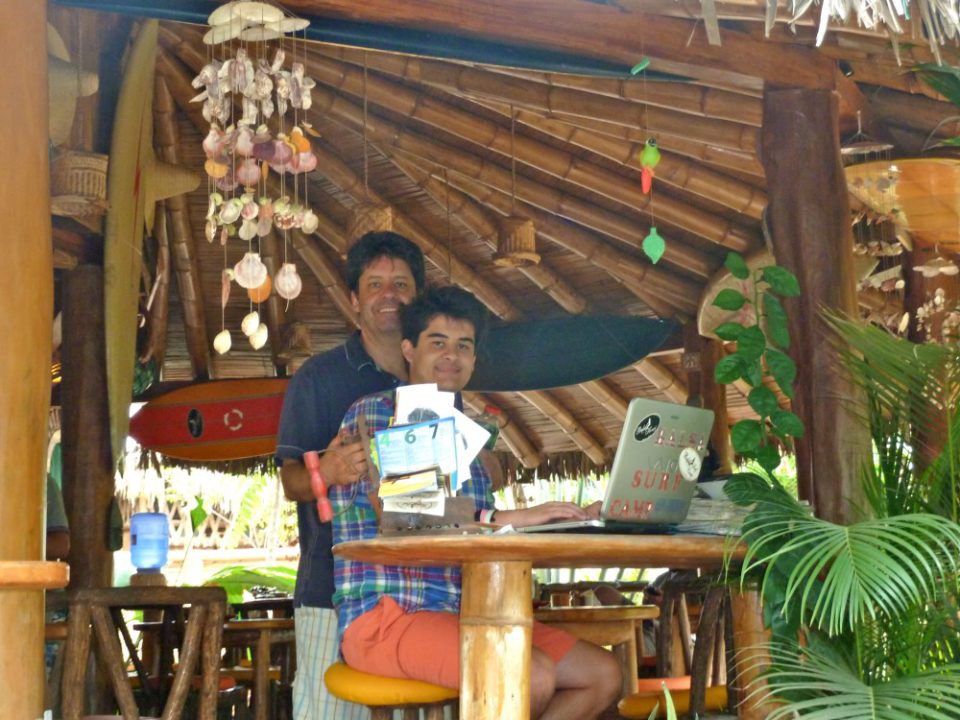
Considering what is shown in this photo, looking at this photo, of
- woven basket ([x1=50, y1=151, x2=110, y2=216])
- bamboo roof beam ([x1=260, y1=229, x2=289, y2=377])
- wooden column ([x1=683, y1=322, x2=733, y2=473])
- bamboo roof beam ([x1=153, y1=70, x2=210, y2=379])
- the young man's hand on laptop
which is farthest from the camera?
wooden column ([x1=683, y1=322, x2=733, y2=473])

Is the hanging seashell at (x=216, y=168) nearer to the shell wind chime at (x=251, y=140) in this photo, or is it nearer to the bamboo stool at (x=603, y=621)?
the shell wind chime at (x=251, y=140)

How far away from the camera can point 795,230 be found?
3.51 meters

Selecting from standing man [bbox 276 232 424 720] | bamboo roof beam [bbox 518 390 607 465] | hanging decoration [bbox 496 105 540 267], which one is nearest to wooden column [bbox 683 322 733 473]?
bamboo roof beam [bbox 518 390 607 465]

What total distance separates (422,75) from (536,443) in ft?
14.8

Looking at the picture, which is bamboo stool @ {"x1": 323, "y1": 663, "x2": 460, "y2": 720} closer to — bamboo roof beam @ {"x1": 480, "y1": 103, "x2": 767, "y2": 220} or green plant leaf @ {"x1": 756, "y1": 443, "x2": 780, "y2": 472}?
green plant leaf @ {"x1": 756, "y1": 443, "x2": 780, "y2": 472}

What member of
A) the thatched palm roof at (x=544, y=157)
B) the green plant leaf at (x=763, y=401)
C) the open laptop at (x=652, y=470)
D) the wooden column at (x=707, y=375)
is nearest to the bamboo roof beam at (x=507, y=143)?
the thatched palm roof at (x=544, y=157)

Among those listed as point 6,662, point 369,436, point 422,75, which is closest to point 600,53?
point 422,75

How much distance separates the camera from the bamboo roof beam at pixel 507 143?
4.84 m

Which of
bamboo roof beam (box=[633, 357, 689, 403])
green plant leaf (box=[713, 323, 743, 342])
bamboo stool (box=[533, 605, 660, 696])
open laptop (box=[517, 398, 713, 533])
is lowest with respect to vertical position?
bamboo stool (box=[533, 605, 660, 696])

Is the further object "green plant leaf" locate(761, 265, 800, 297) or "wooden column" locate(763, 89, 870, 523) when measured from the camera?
"wooden column" locate(763, 89, 870, 523)

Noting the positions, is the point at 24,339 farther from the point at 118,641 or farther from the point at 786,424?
the point at 786,424

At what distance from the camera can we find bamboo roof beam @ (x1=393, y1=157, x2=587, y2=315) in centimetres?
571

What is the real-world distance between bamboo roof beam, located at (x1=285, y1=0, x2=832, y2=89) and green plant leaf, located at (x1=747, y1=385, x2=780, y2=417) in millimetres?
991

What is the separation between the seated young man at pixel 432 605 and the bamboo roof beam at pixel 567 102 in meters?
1.48
